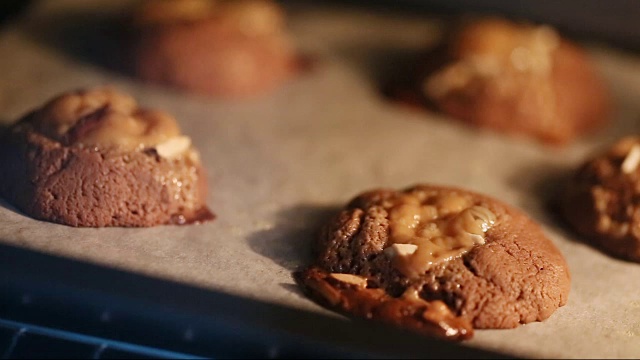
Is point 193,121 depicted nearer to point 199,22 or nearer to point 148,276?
point 199,22

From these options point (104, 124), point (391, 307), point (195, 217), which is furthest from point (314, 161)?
point (391, 307)

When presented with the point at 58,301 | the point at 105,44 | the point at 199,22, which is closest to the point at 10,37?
the point at 105,44

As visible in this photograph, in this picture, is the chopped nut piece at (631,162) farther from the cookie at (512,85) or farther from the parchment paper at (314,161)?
the cookie at (512,85)

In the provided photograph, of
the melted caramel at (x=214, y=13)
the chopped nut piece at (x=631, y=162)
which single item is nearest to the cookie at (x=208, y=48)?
the melted caramel at (x=214, y=13)

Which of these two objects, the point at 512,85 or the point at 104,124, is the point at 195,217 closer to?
the point at 104,124

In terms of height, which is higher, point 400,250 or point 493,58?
point 493,58
